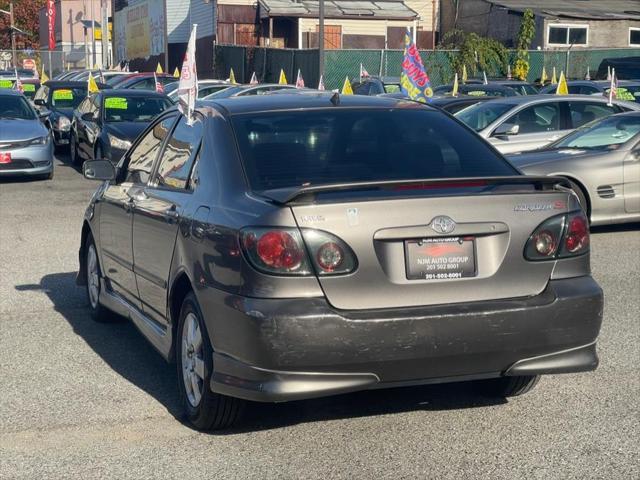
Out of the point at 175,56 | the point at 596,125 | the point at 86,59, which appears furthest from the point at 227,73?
the point at 596,125

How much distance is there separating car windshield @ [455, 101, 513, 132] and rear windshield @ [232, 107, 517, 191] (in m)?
10.0

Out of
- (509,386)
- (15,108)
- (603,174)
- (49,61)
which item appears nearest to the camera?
(509,386)

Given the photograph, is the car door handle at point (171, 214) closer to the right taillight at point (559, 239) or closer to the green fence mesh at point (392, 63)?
the right taillight at point (559, 239)

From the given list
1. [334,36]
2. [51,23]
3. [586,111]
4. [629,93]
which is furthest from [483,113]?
[51,23]

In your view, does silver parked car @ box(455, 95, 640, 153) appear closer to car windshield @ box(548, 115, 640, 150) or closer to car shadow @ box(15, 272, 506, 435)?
car windshield @ box(548, 115, 640, 150)

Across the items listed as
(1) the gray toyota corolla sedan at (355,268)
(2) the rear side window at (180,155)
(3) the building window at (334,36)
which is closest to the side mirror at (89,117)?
(2) the rear side window at (180,155)

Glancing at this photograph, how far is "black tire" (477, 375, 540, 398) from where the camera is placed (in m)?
6.14

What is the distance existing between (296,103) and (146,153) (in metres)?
1.36

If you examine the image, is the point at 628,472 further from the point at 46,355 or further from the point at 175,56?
the point at 175,56

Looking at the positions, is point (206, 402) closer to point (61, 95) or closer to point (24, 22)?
point (61, 95)

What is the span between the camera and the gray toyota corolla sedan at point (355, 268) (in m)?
5.05

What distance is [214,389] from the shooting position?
536 centimetres

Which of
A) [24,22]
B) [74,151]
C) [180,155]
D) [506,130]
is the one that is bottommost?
[74,151]

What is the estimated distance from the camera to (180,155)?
6480 millimetres
